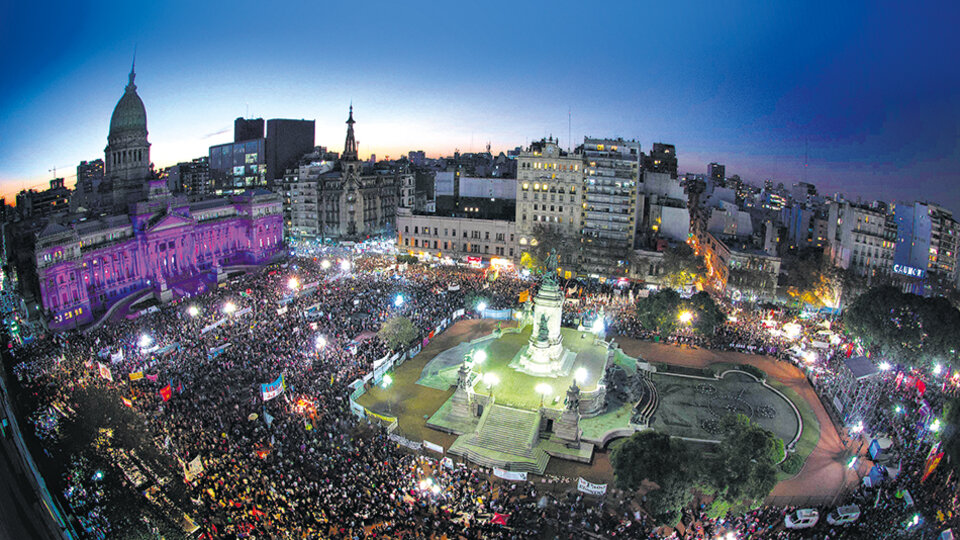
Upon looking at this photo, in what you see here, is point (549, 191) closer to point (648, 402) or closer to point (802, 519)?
point (648, 402)

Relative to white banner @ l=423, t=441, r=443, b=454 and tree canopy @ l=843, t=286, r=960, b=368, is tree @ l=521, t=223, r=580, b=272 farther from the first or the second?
white banner @ l=423, t=441, r=443, b=454

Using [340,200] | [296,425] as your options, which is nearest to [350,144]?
[340,200]

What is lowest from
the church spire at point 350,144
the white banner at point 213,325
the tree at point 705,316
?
the white banner at point 213,325

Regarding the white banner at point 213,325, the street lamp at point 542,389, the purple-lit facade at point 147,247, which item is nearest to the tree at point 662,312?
the street lamp at point 542,389

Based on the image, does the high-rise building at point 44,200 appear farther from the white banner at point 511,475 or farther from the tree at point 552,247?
the white banner at point 511,475

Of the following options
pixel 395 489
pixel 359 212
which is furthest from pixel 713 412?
pixel 359 212

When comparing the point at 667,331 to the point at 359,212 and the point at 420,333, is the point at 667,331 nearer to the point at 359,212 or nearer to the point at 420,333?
the point at 420,333

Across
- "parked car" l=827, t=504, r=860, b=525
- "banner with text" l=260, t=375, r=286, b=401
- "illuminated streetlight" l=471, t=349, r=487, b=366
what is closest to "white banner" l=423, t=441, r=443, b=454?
"illuminated streetlight" l=471, t=349, r=487, b=366
